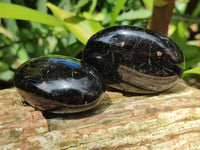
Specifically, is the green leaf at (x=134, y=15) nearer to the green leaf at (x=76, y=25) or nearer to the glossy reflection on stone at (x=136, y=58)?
the green leaf at (x=76, y=25)

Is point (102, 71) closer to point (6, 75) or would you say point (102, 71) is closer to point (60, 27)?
point (60, 27)

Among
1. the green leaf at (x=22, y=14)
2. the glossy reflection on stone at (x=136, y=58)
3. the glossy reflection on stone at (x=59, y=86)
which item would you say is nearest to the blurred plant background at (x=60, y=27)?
the green leaf at (x=22, y=14)

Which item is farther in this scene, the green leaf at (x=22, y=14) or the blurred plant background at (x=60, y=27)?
the blurred plant background at (x=60, y=27)

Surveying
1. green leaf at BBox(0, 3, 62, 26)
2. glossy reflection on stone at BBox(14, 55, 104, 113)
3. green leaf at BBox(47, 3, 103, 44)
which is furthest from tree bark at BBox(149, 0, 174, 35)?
glossy reflection on stone at BBox(14, 55, 104, 113)

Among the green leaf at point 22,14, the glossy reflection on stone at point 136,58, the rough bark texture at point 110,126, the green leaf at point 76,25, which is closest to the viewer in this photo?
the rough bark texture at point 110,126

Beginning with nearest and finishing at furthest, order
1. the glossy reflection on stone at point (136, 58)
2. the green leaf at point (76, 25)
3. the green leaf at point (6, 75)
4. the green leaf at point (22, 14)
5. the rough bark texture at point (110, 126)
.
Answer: the rough bark texture at point (110, 126) → the glossy reflection on stone at point (136, 58) → the green leaf at point (22, 14) → the green leaf at point (76, 25) → the green leaf at point (6, 75)

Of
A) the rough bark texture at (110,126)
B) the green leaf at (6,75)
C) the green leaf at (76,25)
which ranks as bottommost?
the green leaf at (6,75)

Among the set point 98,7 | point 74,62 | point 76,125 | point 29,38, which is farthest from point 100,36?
point 98,7

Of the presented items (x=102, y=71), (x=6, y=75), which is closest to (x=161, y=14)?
(x=102, y=71)
